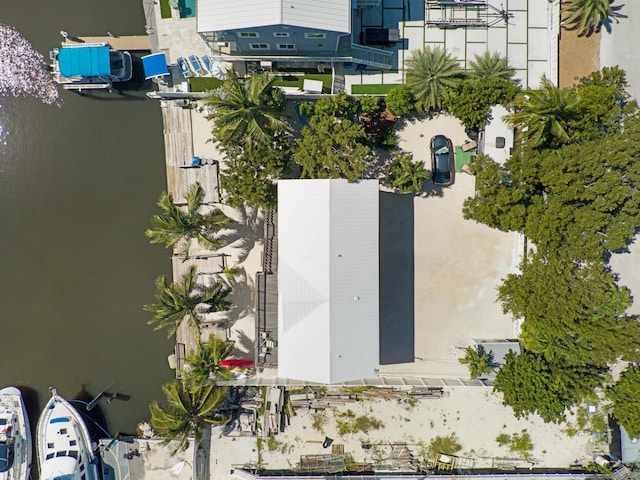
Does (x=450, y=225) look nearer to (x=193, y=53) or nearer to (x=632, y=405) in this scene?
(x=632, y=405)

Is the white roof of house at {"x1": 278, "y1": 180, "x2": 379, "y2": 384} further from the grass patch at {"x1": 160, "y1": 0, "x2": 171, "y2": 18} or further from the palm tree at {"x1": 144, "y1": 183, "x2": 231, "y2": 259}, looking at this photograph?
the grass patch at {"x1": 160, "y1": 0, "x2": 171, "y2": 18}

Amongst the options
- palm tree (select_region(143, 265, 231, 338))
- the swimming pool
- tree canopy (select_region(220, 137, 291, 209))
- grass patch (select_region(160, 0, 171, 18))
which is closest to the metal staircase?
tree canopy (select_region(220, 137, 291, 209))

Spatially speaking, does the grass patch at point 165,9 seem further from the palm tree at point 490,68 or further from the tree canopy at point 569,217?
the tree canopy at point 569,217

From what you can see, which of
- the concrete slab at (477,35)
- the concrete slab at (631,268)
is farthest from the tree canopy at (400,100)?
the concrete slab at (631,268)

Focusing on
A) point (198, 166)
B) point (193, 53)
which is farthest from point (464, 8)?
point (198, 166)

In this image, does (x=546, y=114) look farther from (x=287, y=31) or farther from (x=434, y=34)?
(x=287, y=31)

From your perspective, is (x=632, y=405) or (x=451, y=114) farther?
(x=451, y=114)
